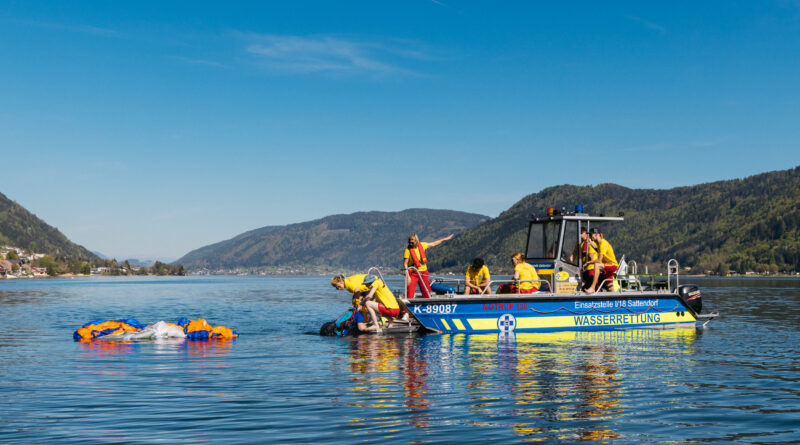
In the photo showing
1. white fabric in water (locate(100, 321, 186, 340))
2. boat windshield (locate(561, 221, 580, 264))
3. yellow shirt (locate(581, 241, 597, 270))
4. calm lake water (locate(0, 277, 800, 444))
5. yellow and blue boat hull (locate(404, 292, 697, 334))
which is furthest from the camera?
boat windshield (locate(561, 221, 580, 264))

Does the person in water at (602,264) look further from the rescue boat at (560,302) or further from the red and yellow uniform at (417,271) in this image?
the red and yellow uniform at (417,271)

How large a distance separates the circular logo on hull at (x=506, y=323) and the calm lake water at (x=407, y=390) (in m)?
0.80

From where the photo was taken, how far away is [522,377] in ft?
38.9

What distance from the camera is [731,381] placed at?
11.7m

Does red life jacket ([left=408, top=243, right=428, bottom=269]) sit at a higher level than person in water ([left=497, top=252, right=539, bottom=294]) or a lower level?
higher

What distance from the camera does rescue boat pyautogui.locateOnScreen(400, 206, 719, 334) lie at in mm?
18734

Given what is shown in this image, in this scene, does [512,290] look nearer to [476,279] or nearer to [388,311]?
[476,279]

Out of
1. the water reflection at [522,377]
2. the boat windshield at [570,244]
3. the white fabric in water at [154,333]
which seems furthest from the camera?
the boat windshield at [570,244]

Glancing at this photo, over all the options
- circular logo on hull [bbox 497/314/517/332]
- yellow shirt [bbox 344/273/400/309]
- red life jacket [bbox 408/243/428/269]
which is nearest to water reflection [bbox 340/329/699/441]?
circular logo on hull [bbox 497/314/517/332]

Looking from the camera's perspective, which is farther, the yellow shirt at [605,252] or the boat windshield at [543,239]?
the boat windshield at [543,239]

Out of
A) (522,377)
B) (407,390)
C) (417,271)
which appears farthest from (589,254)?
(407,390)

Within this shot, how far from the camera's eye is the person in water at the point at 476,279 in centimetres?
1933

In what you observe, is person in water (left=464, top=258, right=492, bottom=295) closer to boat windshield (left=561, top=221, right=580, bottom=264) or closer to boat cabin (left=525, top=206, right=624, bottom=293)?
boat cabin (left=525, top=206, right=624, bottom=293)

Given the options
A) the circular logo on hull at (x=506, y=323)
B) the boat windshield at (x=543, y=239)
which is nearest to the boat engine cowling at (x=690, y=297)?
the boat windshield at (x=543, y=239)
